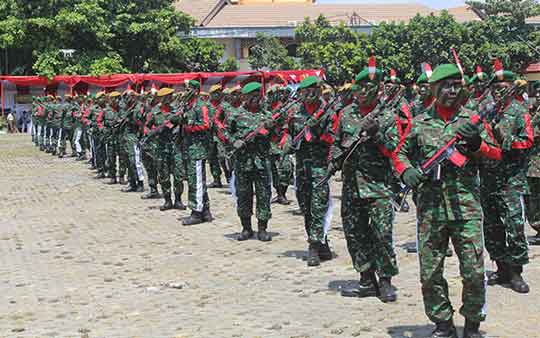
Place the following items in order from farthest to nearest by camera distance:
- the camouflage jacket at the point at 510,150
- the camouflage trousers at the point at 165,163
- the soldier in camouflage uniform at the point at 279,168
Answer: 1. the soldier in camouflage uniform at the point at 279,168
2. the camouflage trousers at the point at 165,163
3. the camouflage jacket at the point at 510,150

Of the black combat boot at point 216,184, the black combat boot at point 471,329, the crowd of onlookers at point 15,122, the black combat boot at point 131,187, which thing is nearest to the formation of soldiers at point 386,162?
the black combat boot at point 471,329

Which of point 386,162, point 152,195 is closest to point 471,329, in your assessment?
point 386,162

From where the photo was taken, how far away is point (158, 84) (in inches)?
1476

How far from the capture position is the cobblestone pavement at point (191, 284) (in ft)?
21.6

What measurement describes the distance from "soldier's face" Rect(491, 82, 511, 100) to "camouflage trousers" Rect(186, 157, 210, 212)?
4996 mm

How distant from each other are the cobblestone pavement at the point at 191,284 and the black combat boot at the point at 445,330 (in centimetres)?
40

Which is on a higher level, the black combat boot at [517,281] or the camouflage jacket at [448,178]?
the camouflage jacket at [448,178]

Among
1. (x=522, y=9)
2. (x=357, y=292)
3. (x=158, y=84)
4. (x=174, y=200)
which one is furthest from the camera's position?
(x=522, y=9)

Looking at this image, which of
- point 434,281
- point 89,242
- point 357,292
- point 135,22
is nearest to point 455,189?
point 434,281

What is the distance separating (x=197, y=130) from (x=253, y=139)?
1792mm

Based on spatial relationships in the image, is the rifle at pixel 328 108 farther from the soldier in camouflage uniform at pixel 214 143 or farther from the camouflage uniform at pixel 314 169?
the soldier in camouflage uniform at pixel 214 143

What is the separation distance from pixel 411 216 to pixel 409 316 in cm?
586

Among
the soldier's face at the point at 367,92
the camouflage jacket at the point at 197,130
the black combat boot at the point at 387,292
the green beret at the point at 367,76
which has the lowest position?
the black combat boot at the point at 387,292

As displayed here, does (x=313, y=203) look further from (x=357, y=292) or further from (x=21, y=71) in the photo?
(x=21, y=71)
